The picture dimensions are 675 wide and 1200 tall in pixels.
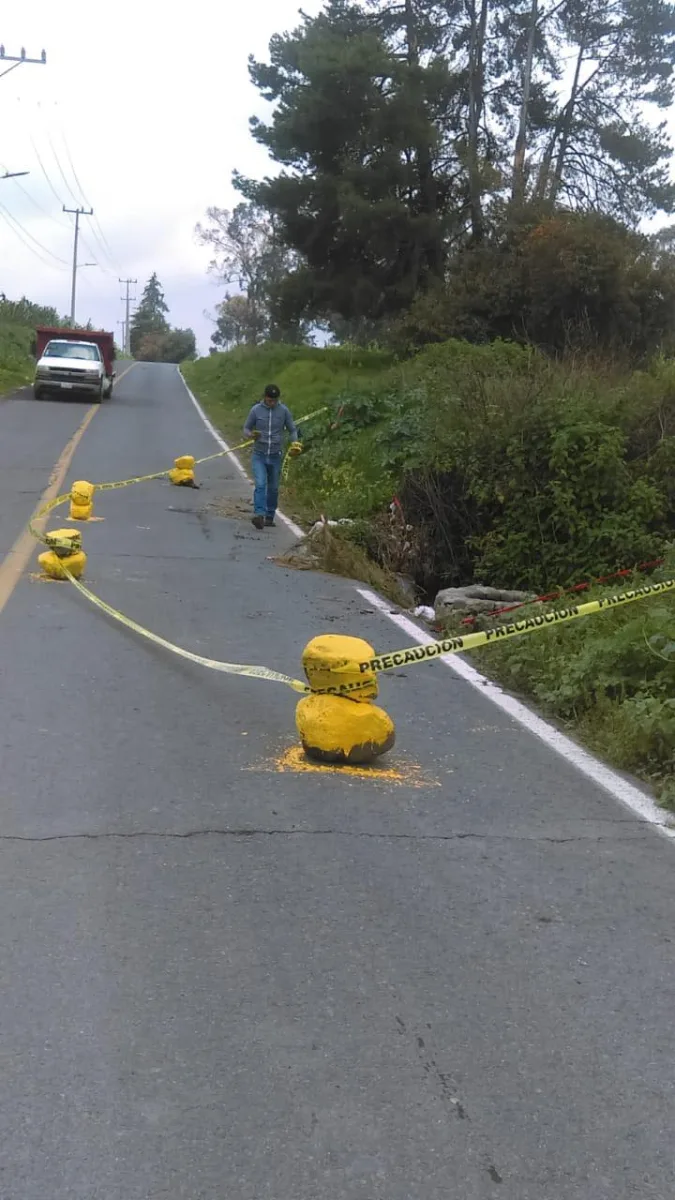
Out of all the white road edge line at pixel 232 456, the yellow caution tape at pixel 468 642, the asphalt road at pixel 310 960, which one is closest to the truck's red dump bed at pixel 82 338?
the white road edge line at pixel 232 456

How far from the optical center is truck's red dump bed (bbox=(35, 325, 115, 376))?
34094mm

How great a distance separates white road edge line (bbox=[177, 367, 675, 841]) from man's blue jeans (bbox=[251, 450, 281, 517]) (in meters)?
4.38

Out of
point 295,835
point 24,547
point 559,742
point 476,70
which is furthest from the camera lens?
point 476,70

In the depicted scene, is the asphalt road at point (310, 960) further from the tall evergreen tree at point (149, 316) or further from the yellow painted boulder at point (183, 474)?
the tall evergreen tree at point (149, 316)

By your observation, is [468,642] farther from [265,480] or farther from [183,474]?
[183,474]

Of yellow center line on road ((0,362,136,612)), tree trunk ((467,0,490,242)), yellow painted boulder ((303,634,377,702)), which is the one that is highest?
tree trunk ((467,0,490,242))

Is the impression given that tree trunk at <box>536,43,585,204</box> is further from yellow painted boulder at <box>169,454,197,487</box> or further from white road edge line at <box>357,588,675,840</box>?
white road edge line at <box>357,588,675,840</box>

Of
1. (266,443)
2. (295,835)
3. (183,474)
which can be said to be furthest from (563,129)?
(295,835)

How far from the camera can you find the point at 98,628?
787 centimetres

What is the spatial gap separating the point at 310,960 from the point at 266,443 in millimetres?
10038

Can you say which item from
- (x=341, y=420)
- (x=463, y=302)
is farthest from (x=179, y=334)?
(x=341, y=420)

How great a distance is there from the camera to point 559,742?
19.9 ft

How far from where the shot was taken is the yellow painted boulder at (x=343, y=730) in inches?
209

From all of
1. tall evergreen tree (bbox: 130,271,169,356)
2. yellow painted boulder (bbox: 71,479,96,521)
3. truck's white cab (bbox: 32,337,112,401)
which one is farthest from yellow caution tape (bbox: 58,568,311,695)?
tall evergreen tree (bbox: 130,271,169,356)
